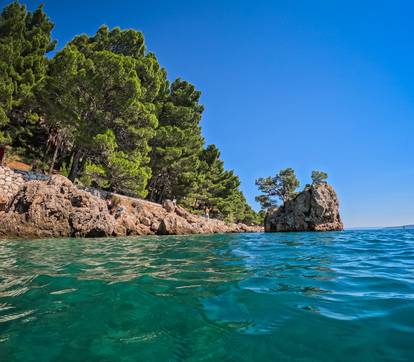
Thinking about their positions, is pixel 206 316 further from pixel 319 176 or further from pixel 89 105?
pixel 319 176

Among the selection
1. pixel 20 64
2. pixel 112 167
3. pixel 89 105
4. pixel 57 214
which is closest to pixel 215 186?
pixel 112 167

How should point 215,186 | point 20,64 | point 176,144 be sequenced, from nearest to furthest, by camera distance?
point 20,64 → point 176,144 → point 215,186

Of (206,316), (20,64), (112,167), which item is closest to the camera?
(206,316)

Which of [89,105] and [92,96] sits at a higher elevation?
[92,96]

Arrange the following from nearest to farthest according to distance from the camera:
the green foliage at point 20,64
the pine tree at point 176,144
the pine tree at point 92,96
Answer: the green foliage at point 20,64 < the pine tree at point 92,96 < the pine tree at point 176,144

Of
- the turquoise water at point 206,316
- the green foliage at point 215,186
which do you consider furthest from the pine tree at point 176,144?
the turquoise water at point 206,316

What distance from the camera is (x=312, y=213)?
32844 mm

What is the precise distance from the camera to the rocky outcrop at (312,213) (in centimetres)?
3269

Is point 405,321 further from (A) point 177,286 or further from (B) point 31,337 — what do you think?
(B) point 31,337

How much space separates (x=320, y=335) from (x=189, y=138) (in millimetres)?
27733

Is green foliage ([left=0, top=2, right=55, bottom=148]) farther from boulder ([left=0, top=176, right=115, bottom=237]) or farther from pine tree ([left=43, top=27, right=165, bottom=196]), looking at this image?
boulder ([left=0, top=176, right=115, bottom=237])

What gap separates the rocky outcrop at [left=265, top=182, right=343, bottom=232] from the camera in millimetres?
32688

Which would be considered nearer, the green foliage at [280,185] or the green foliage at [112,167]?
the green foliage at [112,167]

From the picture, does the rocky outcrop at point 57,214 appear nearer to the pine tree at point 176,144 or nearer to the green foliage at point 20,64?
the green foliage at point 20,64
